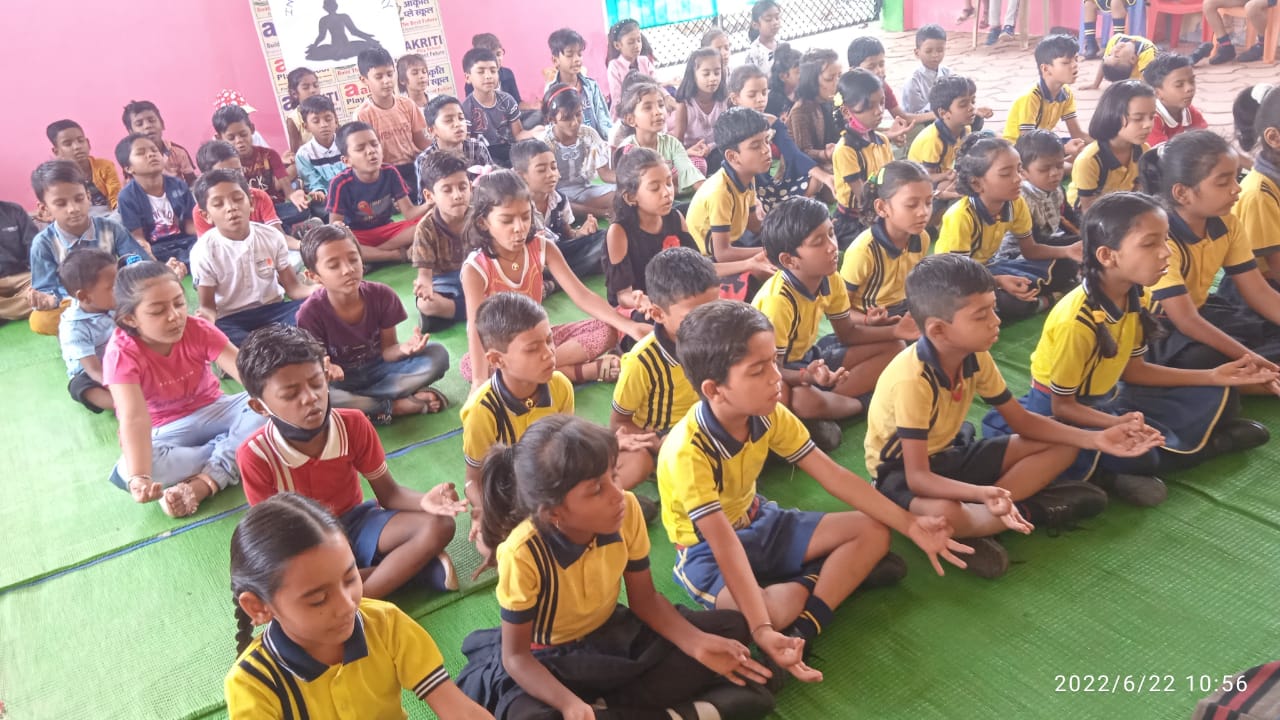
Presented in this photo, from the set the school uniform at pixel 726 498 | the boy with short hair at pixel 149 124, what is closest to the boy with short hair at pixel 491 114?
the boy with short hair at pixel 149 124

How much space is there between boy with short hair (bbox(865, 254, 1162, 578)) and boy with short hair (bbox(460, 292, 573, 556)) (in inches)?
33.1

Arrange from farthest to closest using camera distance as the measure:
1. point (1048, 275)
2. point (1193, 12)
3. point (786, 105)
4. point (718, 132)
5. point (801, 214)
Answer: point (1193, 12), point (786, 105), point (718, 132), point (1048, 275), point (801, 214)

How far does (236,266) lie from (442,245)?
80cm

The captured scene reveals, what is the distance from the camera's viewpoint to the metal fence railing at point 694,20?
27.3 feet

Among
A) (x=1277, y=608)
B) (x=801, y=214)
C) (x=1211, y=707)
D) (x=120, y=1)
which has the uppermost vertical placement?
(x=120, y=1)

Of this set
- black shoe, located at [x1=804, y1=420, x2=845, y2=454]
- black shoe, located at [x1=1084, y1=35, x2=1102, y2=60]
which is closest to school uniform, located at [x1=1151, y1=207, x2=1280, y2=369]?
black shoe, located at [x1=804, y1=420, x2=845, y2=454]

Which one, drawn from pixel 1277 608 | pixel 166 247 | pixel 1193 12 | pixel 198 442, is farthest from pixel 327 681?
pixel 1193 12

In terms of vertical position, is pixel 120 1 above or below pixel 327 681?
above

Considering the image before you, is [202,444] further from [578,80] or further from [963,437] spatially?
[578,80]

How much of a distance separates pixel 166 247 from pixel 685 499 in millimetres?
3769

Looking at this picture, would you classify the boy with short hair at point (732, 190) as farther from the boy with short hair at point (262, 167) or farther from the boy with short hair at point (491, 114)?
the boy with short hair at point (262, 167)

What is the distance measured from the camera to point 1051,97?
4707 millimetres

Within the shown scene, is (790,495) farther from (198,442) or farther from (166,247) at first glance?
(166,247)

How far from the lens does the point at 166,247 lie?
184 inches
